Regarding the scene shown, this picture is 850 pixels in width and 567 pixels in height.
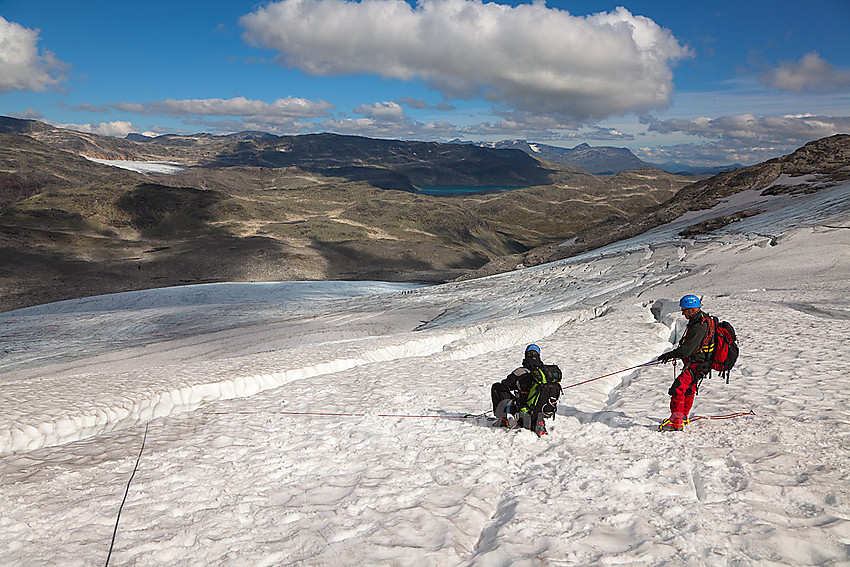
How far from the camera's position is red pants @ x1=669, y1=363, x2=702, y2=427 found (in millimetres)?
9203

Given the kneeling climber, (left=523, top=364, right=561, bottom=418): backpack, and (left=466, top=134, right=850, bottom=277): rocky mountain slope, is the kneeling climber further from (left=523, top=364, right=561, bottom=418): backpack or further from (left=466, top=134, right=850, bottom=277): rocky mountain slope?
(left=466, top=134, right=850, bottom=277): rocky mountain slope

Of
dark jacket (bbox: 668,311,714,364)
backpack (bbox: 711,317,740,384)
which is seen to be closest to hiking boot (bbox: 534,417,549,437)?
dark jacket (bbox: 668,311,714,364)

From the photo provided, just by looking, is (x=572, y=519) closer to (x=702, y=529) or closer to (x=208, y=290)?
(x=702, y=529)

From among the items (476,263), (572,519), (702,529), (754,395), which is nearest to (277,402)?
(572,519)

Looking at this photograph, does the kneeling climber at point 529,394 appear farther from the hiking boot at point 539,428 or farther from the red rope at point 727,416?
the red rope at point 727,416

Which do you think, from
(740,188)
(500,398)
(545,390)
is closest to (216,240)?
(740,188)

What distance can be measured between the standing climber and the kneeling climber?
2.21 m

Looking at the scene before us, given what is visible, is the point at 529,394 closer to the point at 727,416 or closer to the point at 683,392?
the point at 683,392

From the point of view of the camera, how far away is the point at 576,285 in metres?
33.0

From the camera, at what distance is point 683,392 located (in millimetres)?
9320

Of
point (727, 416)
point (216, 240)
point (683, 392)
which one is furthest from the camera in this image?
point (216, 240)

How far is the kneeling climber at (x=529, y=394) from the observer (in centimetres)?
944

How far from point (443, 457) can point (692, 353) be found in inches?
200

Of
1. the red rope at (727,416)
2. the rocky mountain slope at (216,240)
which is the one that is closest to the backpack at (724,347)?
the red rope at (727,416)
